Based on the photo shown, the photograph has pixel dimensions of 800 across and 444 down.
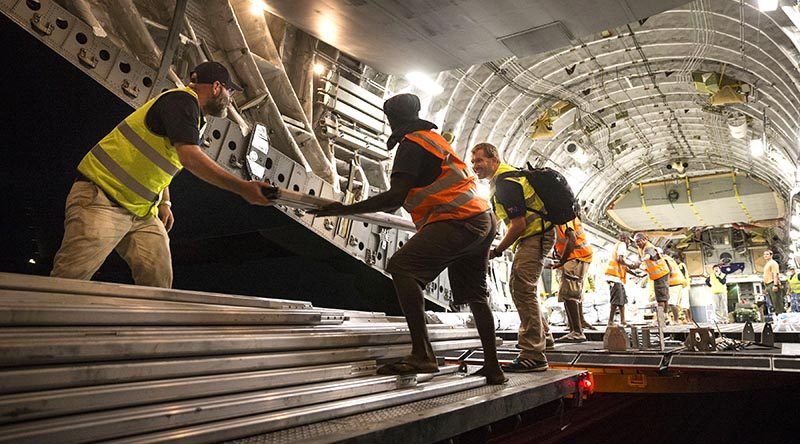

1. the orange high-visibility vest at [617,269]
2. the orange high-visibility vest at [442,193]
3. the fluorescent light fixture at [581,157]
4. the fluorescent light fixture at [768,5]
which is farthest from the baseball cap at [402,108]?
the fluorescent light fixture at [581,157]

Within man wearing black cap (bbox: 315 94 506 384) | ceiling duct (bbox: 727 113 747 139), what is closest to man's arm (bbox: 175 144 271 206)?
man wearing black cap (bbox: 315 94 506 384)

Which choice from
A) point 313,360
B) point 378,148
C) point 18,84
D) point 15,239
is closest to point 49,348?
point 313,360

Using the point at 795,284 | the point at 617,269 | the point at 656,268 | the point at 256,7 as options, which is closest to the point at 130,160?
the point at 256,7

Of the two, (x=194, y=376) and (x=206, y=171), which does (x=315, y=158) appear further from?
(x=194, y=376)

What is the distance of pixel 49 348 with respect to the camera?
1662mm

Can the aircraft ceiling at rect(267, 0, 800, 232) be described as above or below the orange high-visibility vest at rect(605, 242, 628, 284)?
above

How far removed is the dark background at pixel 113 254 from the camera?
443 centimetres

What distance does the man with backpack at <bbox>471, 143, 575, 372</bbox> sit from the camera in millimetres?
4029

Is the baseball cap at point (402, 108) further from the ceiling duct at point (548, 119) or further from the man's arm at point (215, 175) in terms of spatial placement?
the ceiling duct at point (548, 119)

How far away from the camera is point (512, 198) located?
4.33 metres

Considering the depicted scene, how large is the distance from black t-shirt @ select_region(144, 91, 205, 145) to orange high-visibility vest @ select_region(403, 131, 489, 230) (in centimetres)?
121

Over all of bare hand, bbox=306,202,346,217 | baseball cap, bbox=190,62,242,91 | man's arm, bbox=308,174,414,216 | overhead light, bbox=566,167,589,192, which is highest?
overhead light, bbox=566,167,589,192

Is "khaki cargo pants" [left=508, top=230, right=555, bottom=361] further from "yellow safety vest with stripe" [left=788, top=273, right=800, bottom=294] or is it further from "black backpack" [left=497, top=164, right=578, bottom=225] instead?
"yellow safety vest with stripe" [left=788, top=273, right=800, bottom=294]

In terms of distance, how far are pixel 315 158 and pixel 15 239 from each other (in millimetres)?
3948
